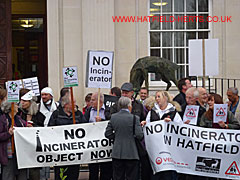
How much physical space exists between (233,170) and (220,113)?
1.04 m

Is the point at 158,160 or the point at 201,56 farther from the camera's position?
the point at 201,56

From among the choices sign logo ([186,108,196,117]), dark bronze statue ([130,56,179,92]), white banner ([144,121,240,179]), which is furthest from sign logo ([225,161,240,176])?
dark bronze statue ([130,56,179,92])

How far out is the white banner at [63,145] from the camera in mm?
8852

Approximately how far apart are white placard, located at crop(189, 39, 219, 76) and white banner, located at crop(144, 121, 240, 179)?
229 centimetres

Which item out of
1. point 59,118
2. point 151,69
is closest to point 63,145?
point 59,118

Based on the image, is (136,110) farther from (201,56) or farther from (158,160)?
(201,56)

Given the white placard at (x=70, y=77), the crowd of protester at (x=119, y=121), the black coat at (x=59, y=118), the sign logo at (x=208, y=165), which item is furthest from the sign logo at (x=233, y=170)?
the white placard at (x=70, y=77)

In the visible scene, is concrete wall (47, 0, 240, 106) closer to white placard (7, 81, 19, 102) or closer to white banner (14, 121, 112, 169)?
white banner (14, 121, 112, 169)

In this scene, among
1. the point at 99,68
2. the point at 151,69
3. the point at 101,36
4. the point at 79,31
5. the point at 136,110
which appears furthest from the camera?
the point at 79,31

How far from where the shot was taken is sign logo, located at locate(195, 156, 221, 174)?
8.83m

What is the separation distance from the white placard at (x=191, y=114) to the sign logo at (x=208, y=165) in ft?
2.10

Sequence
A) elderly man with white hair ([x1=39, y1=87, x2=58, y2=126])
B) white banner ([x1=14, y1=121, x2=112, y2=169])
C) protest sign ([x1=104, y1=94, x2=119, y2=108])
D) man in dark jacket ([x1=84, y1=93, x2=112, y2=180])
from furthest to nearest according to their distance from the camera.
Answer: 1. elderly man with white hair ([x1=39, y1=87, x2=58, y2=126])
2. protest sign ([x1=104, y1=94, x2=119, y2=108])
3. man in dark jacket ([x1=84, y1=93, x2=112, y2=180])
4. white banner ([x1=14, y1=121, x2=112, y2=169])

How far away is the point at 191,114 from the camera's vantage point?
8836mm

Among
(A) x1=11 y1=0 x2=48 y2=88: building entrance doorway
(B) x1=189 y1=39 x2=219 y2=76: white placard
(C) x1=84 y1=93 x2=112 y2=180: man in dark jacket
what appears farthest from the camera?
(A) x1=11 y1=0 x2=48 y2=88: building entrance doorway
